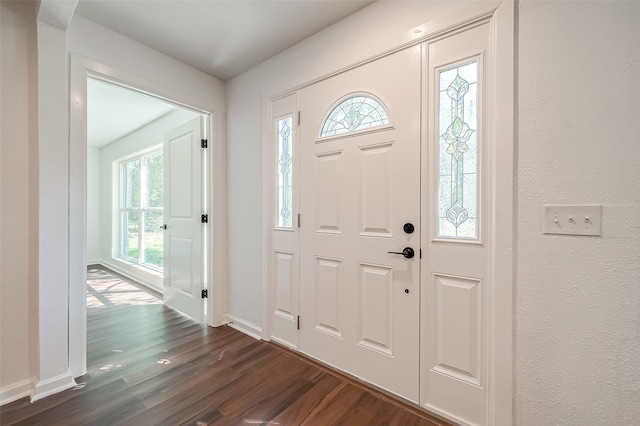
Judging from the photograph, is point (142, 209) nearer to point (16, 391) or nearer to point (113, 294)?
point (113, 294)

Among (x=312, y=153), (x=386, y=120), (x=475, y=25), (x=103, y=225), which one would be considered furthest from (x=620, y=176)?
(x=103, y=225)

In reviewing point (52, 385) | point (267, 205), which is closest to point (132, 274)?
point (52, 385)

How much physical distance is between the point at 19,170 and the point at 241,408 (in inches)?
78.0

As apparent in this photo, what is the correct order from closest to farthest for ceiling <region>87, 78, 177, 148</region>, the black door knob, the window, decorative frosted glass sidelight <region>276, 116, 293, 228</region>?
the black door knob → decorative frosted glass sidelight <region>276, 116, 293, 228</region> → ceiling <region>87, 78, 177, 148</region> → the window

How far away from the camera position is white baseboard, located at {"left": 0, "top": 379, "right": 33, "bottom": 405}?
1.56 meters

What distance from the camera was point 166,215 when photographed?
10.4ft

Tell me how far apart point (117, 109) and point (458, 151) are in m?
4.21

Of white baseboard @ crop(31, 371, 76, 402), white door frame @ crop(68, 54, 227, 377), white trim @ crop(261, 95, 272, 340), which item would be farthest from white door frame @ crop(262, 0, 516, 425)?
white baseboard @ crop(31, 371, 76, 402)

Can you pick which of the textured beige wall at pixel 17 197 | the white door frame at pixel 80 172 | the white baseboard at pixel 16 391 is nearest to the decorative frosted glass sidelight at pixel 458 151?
the white door frame at pixel 80 172

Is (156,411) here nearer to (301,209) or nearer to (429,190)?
(301,209)

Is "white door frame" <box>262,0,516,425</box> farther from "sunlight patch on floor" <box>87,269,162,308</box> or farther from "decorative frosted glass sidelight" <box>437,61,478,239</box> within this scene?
"sunlight patch on floor" <box>87,269,162,308</box>

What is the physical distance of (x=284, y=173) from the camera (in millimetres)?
2266

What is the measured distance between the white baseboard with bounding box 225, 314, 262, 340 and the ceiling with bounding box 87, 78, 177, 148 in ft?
7.78

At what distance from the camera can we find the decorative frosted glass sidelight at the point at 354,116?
1.70m
